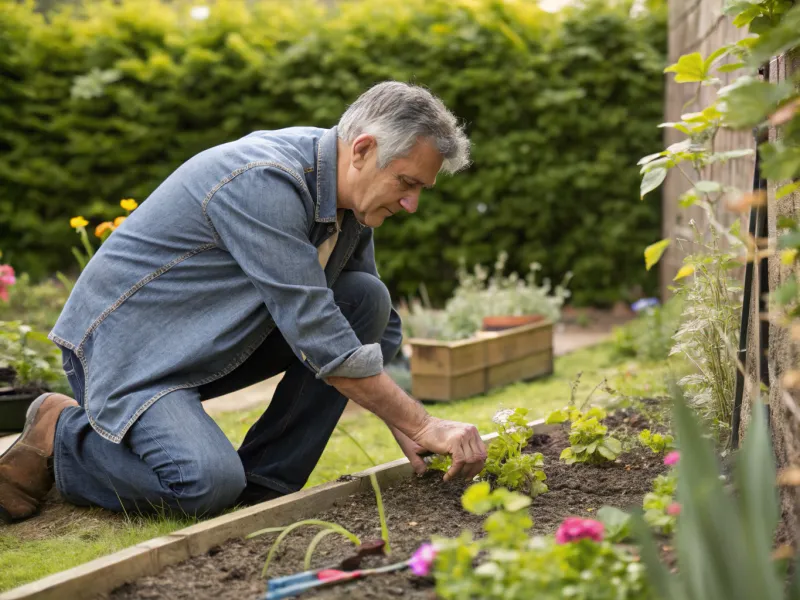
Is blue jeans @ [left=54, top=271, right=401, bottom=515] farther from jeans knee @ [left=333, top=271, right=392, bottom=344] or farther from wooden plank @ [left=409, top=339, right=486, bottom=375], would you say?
wooden plank @ [left=409, top=339, right=486, bottom=375]

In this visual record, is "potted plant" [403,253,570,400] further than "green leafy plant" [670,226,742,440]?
Yes

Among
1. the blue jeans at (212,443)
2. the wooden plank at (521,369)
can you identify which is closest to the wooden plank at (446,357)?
the wooden plank at (521,369)

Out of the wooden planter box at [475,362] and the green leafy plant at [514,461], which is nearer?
the green leafy plant at [514,461]

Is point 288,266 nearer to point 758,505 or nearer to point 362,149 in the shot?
point 362,149

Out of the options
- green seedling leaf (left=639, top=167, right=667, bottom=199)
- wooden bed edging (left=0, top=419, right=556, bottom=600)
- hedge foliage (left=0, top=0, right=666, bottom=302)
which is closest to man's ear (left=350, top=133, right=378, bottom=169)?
green seedling leaf (left=639, top=167, right=667, bottom=199)

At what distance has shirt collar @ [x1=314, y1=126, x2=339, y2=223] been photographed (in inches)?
91.0

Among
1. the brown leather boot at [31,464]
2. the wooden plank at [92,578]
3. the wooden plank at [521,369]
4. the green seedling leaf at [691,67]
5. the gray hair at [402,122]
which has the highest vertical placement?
the green seedling leaf at [691,67]

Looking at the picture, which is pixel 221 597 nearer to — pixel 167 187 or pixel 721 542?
pixel 721 542

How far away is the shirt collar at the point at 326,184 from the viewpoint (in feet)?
7.59

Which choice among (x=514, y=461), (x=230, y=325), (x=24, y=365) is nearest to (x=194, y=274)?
(x=230, y=325)

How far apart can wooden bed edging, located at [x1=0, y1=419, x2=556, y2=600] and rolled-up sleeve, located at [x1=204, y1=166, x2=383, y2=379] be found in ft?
1.09

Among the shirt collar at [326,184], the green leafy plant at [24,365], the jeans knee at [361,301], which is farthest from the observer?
the green leafy plant at [24,365]

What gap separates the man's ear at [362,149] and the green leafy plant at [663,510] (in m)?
1.06

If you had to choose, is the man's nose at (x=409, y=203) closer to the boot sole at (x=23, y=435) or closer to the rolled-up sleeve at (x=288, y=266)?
the rolled-up sleeve at (x=288, y=266)
